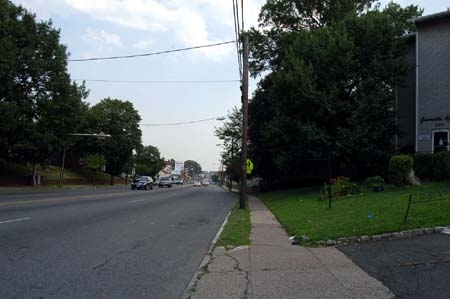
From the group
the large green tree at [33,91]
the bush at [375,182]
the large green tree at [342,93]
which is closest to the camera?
the bush at [375,182]

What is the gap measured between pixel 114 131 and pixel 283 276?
77.2 meters

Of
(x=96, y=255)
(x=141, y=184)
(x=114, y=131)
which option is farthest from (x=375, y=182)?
(x=114, y=131)

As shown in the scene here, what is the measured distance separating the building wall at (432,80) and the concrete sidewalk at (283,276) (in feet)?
60.7

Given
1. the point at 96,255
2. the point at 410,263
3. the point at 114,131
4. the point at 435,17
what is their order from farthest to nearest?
the point at 114,131, the point at 435,17, the point at 96,255, the point at 410,263

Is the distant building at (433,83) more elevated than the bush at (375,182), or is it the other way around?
the distant building at (433,83)

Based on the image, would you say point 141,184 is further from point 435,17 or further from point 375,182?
point 435,17

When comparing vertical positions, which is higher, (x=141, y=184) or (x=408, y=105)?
(x=408, y=105)

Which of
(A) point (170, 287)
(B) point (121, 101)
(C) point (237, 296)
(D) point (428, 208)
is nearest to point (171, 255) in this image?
(A) point (170, 287)

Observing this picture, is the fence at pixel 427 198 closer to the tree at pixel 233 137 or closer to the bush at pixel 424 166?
the bush at pixel 424 166

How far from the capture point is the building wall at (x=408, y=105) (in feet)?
101

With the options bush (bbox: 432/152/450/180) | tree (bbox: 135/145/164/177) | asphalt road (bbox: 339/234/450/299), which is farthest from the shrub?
tree (bbox: 135/145/164/177)

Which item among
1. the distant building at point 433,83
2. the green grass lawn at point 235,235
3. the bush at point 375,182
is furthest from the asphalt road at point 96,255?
the distant building at point 433,83

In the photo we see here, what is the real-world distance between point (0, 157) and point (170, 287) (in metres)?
48.0

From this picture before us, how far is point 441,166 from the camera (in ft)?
70.8
